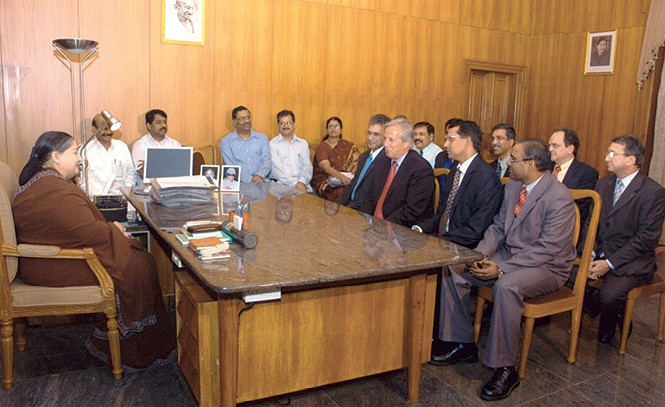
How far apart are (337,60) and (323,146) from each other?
1225mm

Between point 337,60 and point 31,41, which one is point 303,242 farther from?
point 337,60

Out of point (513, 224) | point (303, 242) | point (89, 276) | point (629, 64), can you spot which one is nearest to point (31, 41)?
point (89, 276)

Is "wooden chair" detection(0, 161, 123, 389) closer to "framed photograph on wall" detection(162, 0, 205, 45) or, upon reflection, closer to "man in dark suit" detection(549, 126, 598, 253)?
"man in dark suit" detection(549, 126, 598, 253)

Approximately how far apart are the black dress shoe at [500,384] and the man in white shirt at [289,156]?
3559 millimetres

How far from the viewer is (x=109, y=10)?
5348 mm

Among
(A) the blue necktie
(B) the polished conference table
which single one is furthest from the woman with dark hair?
(A) the blue necktie

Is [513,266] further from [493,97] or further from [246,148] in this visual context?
[493,97]

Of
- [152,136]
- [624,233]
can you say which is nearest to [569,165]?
[624,233]

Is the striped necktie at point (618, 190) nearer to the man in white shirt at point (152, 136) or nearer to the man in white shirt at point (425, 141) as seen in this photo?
the man in white shirt at point (425, 141)

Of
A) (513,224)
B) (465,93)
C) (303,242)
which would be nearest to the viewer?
(303,242)

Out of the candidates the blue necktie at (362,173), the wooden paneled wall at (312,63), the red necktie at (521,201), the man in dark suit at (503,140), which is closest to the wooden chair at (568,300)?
the red necktie at (521,201)

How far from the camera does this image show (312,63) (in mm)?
6445

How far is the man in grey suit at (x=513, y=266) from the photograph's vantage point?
2705 mm

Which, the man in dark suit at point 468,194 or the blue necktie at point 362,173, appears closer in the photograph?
the man in dark suit at point 468,194
